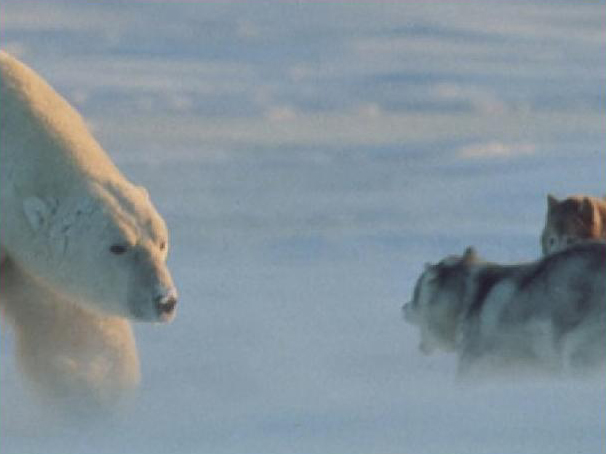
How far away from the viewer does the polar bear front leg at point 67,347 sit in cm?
1292

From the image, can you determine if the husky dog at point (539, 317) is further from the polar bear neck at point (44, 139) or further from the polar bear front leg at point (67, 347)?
the polar bear neck at point (44, 139)

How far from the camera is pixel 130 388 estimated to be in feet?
43.2

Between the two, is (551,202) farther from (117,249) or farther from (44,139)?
(44,139)

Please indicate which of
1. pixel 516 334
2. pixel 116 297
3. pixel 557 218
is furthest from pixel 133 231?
pixel 557 218

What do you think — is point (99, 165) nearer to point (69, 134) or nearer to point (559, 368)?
point (69, 134)

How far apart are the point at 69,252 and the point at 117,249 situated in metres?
0.27

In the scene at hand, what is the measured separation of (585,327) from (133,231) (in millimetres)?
2472

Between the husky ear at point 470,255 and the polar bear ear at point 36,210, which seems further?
the husky ear at point 470,255

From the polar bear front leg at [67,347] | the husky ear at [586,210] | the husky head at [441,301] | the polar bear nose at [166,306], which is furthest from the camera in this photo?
the husky ear at [586,210]

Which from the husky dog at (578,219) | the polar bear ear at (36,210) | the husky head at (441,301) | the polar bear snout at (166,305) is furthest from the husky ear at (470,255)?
the polar bear ear at (36,210)

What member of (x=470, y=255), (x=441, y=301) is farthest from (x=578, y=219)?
(x=441, y=301)

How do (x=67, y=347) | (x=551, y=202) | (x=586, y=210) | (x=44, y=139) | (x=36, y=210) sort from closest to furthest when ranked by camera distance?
(x=36, y=210) < (x=44, y=139) < (x=67, y=347) < (x=586, y=210) < (x=551, y=202)

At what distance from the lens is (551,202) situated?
15.1 meters

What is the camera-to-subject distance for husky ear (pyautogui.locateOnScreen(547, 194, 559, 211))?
15.0m
